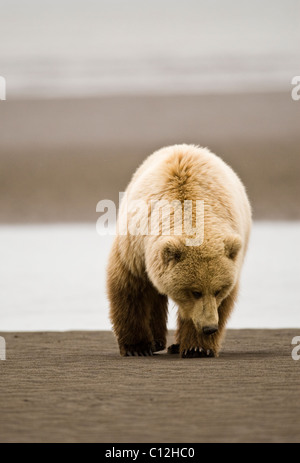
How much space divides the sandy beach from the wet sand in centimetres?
1556

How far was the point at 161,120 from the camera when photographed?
36.5 m

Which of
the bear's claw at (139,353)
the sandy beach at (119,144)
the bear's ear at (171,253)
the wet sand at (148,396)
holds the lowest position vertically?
the wet sand at (148,396)

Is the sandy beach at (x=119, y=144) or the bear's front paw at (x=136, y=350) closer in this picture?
the bear's front paw at (x=136, y=350)

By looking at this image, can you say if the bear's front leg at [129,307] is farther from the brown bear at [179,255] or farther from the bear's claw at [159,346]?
the bear's claw at [159,346]

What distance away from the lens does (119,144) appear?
33.8m

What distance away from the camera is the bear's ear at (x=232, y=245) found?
7688 mm

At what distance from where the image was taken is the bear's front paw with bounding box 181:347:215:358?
8320 millimetres

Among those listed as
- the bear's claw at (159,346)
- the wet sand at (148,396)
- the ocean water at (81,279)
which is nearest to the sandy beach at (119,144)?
the ocean water at (81,279)

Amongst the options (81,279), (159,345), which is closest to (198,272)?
(159,345)

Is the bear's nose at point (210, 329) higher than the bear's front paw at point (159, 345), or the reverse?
the bear's nose at point (210, 329)

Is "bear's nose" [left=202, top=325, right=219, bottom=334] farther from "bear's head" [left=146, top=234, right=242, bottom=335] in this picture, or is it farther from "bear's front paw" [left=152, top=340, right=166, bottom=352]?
"bear's front paw" [left=152, top=340, right=166, bottom=352]

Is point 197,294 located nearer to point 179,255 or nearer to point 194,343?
point 179,255

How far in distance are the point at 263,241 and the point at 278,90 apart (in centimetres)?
2064

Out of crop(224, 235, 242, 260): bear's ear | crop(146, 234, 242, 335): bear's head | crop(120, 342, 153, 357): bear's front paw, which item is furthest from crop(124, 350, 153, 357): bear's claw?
crop(224, 235, 242, 260): bear's ear
